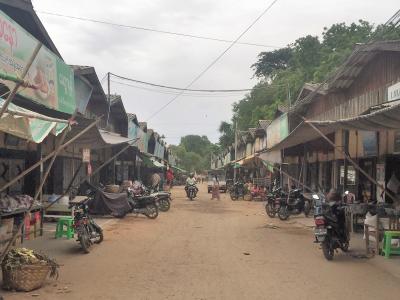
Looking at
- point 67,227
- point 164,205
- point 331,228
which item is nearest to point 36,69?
point 67,227

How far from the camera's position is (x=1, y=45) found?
10.9 m

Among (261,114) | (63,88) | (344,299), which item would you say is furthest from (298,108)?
(261,114)

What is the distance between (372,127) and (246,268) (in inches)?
140

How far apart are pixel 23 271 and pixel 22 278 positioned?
0.09 metres

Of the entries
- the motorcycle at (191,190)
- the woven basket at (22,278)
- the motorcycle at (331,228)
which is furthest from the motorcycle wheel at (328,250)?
the motorcycle at (191,190)

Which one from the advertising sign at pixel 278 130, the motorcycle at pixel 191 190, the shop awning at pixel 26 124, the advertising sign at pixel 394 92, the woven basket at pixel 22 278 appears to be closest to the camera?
the shop awning at pixel 26 124

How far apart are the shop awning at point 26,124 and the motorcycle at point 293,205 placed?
12.3 meters

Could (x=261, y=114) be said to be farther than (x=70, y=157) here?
Yes

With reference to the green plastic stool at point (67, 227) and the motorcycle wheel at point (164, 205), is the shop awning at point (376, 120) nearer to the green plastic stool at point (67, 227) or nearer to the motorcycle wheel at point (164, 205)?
the green plastic stool at point (67, 227)

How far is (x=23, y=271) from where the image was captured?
6863 millimetres

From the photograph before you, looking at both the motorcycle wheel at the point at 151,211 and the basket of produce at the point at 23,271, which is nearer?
the basket of produce at the point at 23,271

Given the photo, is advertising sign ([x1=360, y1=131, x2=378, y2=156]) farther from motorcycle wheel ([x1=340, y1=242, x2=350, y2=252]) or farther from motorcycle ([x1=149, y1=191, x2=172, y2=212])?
motorcycle ([x1=149, y1=191, x2=172, y2=212])

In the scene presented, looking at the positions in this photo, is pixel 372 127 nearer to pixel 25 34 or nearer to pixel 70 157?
pixel 25 34

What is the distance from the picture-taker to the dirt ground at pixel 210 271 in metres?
7.02
